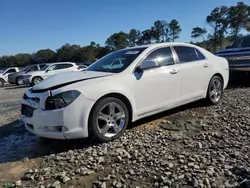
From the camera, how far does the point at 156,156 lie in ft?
11.3

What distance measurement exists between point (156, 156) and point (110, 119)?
0.97 meters

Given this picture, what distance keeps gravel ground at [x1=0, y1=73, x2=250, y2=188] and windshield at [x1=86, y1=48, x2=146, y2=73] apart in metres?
1.17

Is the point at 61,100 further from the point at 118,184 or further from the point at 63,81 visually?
the point at 118,184

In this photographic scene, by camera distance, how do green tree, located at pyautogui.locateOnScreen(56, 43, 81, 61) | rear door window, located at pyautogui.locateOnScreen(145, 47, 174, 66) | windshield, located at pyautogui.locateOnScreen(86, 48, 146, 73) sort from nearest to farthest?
windshield, located at pyautogui.locateOnScreen(86, 48, 146, 73), rear door window, located at pyautogui.locateOnScreen(145, 47, 174, 66), green tree, located at pyautogui.locateOnScreen(56, 43, 81, 61)

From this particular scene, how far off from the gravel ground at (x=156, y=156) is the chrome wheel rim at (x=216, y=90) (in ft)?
2.70

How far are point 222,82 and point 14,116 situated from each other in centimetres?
549

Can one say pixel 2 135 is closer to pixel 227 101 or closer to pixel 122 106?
pixel 122 106

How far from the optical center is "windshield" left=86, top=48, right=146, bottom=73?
4.48m

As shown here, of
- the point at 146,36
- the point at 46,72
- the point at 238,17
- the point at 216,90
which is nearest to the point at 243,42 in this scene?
the point at 216,90

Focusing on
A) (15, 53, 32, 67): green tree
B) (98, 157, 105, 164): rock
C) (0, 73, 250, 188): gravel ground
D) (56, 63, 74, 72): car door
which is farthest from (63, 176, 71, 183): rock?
(15, 53, 32, 67): green tree

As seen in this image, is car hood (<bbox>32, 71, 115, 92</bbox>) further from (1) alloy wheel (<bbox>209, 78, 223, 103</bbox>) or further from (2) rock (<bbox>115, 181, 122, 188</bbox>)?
(1) alloy wheel (<bbox>209, 78, 223, 103</bbox>)

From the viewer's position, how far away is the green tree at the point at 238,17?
177ft

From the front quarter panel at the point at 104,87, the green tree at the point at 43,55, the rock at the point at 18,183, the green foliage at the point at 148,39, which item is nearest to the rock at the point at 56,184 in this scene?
the rock at the point at 18,183

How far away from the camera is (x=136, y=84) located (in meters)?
4.28
